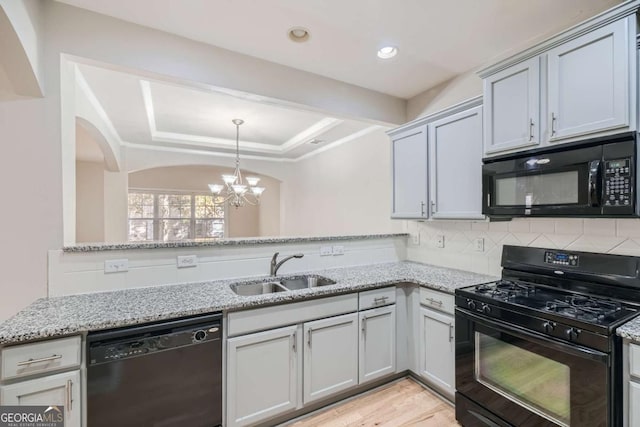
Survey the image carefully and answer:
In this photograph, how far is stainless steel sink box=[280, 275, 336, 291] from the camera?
2.44 metres

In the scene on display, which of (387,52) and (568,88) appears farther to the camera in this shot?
(387,52)

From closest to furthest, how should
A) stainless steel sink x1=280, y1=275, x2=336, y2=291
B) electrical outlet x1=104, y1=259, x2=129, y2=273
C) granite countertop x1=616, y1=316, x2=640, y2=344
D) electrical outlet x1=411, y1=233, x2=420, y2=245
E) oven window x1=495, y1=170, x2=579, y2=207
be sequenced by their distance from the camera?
granite countertop x1=616, y1=316, x2=640, y2=344
oven window x1=495, y1=170, x2=579, y2=207
electrical outlet x1=104, y1=259, x2=129, y2=273
stainless steel sink x1=280, y1=275, x2=336, y2=291
electrical outlet x1=411, y1=233, x2=420, y2=245

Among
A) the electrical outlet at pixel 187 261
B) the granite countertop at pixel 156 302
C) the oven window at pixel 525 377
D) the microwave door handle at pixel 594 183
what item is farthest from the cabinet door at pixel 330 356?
the microwave door handle at pixel 594 183

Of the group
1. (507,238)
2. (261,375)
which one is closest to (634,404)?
(507,238)

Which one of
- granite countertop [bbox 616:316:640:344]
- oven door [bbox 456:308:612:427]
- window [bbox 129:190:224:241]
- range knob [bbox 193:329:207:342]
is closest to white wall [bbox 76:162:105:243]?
window [bbox 129:190:224:241]

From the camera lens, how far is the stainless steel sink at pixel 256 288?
2.25 meters

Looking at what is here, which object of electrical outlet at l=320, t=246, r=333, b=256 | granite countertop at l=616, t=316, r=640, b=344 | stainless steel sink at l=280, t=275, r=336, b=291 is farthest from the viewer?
electrical outlet at l=320, t=246, r=333, b=256

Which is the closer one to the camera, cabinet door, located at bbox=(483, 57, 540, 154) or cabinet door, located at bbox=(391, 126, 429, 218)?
cabinet door, located at bbox=(483, 57, 540, 154)

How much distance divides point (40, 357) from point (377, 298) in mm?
1927

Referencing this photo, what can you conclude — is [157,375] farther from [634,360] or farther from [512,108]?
[512,108]

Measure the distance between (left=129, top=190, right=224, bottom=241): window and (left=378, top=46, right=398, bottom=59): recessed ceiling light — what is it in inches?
227

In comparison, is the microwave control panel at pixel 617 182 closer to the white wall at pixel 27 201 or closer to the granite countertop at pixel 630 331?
the granite countertop at pixel 630 331

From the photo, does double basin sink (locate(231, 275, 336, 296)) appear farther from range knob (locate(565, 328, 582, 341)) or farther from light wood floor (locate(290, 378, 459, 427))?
range knob (locate(565, 328, 582, 341))

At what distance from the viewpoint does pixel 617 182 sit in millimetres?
1496
